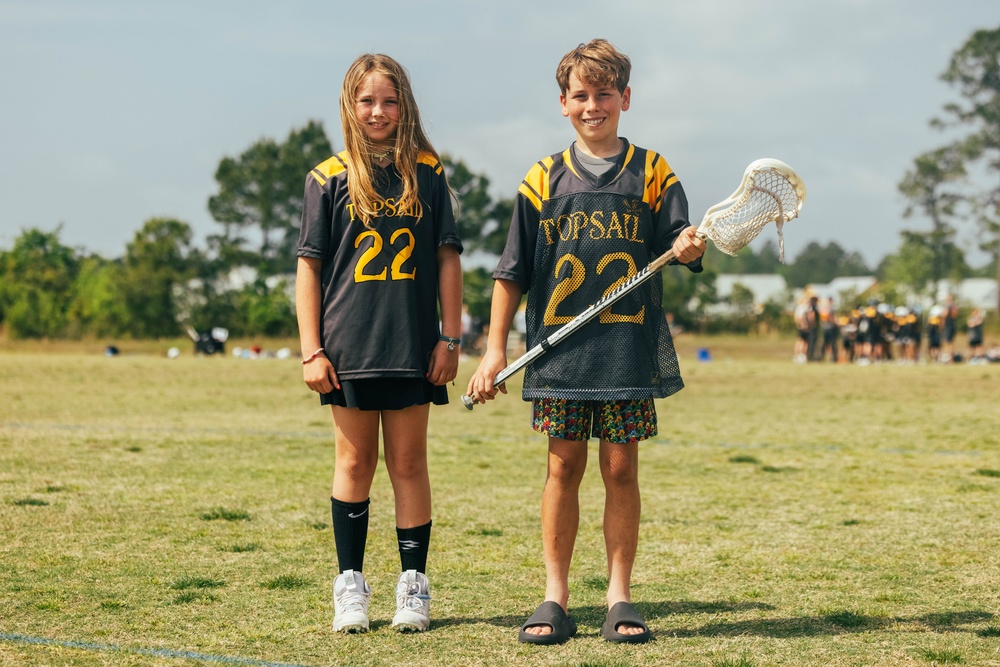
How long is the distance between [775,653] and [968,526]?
2739 mm

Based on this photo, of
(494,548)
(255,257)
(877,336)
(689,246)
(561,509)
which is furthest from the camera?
(255,257)

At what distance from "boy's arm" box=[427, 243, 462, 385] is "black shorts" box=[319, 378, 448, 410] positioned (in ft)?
0.21

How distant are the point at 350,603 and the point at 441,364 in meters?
0.84

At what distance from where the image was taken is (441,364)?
12.9 feet

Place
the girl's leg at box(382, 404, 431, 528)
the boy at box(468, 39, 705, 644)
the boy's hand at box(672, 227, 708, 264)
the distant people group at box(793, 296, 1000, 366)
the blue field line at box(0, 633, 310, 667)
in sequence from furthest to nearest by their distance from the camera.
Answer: the distant people group at box(793, 296, 1000, 366)
the girl's leg at box(382, 404, 431, 528)
the boy at box(468, 39, 705, 644)
the boy's hand at box(672, 227, 708, 264)
the blue field line at box(0, 633, 310, 667)

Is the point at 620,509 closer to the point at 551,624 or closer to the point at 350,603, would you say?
the point at 551,624

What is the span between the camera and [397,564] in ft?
16.3

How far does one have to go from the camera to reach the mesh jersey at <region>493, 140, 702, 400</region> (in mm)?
3775

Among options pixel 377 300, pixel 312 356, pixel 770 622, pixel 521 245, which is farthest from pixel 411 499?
pixel 770 622

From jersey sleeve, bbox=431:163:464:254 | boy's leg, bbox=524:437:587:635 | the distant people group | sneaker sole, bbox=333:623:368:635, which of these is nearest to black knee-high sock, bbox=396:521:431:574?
sneaker sole, bbox=333:623:368:635

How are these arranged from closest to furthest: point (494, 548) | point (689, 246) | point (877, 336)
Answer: point (689, 246) → point (494, 548) → point (877, 336)

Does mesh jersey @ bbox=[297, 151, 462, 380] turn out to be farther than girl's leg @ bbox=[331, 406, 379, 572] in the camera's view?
No

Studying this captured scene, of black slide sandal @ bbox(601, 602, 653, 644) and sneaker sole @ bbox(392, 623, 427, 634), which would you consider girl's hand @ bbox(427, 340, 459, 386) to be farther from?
black slide sandal @ bbox(601, 602, 653, 644)

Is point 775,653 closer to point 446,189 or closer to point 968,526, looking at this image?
point 446,189
